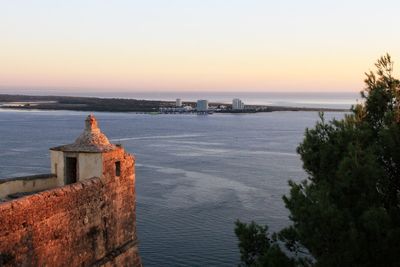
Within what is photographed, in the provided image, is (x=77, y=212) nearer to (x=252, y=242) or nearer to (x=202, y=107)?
(x=252, y=242)

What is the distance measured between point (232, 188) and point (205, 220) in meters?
7.54

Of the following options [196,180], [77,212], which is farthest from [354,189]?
[196,180]

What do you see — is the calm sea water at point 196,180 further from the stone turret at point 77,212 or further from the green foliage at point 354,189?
the green foliage at point 354,189

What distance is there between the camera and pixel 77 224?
11.6 m

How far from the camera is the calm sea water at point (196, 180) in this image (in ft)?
72.0

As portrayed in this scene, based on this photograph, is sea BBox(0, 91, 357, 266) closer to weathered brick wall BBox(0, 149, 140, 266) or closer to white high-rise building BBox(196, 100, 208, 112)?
weathered brick wall BBox(0, 149, 140, 266)

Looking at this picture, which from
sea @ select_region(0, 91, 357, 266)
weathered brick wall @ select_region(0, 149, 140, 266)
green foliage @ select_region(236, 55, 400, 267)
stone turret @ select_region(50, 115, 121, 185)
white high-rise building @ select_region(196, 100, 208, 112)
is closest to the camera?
green foliage @ select_region(236, 55, 400, 267)

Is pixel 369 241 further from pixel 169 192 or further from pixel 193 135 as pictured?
pixel 193 135

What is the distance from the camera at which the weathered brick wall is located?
975 centimetres

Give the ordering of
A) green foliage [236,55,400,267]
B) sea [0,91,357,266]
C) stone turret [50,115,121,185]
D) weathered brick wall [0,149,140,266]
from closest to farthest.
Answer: green foliage [236,55,400,267] → weathered brick wall [0,149,140,266] → stone turret [50,115,121,185] → sea [0,91,357,266]

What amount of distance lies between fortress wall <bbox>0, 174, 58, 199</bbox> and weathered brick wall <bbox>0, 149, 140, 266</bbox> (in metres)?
1.67

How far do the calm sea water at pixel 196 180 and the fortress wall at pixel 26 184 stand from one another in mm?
Result: 7666

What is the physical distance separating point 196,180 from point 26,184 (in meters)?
21.8

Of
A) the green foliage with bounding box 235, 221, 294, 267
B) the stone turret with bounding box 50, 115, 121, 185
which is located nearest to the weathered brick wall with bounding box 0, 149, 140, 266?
the stone turret with bounding box 50, 115, 121, 185
